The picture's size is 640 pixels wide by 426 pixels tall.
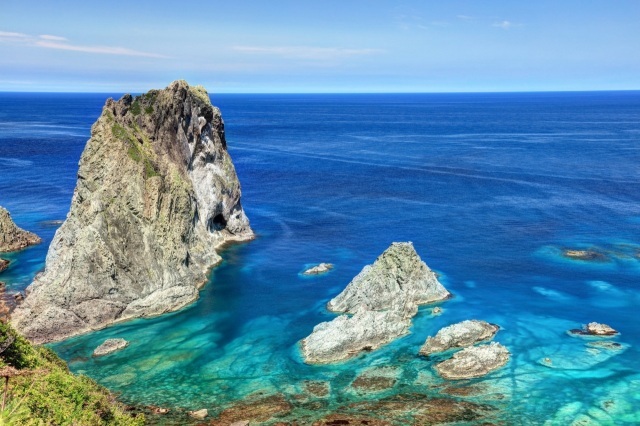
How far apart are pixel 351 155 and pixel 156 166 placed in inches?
4288

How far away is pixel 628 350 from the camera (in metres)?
52.0

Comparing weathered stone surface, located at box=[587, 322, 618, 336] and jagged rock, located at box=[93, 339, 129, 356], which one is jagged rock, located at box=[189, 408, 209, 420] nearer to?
jagged rock, located at box=[93, 339, 129, 356]

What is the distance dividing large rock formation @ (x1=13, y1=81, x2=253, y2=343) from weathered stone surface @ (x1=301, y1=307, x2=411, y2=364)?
61.2 ft

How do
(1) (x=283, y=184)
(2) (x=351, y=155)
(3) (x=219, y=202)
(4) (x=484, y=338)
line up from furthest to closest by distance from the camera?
1. (2) (x=351, y=155)
2. (1) (x=283, y=184)
3. (3) (x=219, y=202)
4. (4) (x=484, y=338)

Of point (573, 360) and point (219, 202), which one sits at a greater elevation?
point (219, 202)

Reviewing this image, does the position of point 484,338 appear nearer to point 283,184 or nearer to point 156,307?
point 156,307

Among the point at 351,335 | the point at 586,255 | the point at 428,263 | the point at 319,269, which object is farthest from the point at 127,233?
the point at 586,255

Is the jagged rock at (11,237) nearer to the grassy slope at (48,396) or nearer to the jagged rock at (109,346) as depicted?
the jagged rock at (109,346)

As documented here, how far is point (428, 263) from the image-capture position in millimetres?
77312

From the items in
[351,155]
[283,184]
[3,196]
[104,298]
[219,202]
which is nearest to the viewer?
[104,298]

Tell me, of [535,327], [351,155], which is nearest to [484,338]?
[535,327]

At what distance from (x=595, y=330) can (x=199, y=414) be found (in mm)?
37229

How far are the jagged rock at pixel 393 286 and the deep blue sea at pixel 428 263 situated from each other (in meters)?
2.39

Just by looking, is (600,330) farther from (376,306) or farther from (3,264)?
(3,264)
